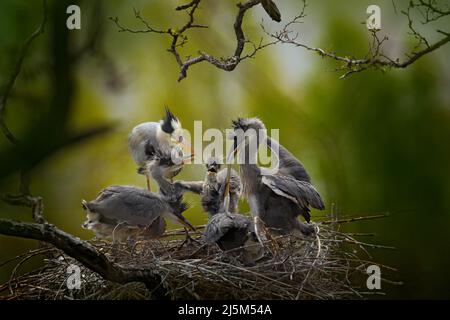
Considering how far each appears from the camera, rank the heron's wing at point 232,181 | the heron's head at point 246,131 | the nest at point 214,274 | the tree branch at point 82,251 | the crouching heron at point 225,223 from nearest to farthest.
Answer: the tree branch at point 82,251 → the nest at point 214,274 → the crouching heron at point 225,223 → the heron's head at point 246,131 → the heron's wing at point 232,181

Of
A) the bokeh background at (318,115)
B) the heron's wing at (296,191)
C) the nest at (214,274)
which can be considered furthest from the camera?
the bokeh background at (318,115)

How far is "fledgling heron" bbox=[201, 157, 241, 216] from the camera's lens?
2391 mm

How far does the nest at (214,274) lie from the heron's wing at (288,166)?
20 centimetres

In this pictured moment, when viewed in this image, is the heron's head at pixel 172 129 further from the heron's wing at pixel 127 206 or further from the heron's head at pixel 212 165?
the heron's wing at pixel 127 206

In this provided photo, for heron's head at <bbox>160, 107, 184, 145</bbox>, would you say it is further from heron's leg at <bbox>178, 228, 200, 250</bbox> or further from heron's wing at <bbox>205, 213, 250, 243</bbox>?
heron's wing at <bbox>205, 213, 250, 243</bbox>

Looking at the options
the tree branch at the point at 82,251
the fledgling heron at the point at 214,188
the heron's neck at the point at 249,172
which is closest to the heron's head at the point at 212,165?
the fledgling heron at the point at 214,188

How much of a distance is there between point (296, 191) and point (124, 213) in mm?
561

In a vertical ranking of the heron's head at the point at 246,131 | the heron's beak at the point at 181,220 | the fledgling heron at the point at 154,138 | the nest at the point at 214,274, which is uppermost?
the fledgling heron at the point at 154,138

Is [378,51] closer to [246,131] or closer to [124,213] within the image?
[246,131]

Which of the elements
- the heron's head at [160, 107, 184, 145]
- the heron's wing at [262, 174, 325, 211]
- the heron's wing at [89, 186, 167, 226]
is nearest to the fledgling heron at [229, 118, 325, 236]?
the heron's wing at [262, 174, 325, 211]

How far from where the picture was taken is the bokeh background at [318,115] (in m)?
→ 2.86

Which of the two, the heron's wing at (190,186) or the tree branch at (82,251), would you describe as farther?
the heron's wing at (190,186)

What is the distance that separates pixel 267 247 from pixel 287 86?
3.45ft

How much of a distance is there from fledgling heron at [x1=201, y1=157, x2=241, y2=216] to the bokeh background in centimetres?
35
